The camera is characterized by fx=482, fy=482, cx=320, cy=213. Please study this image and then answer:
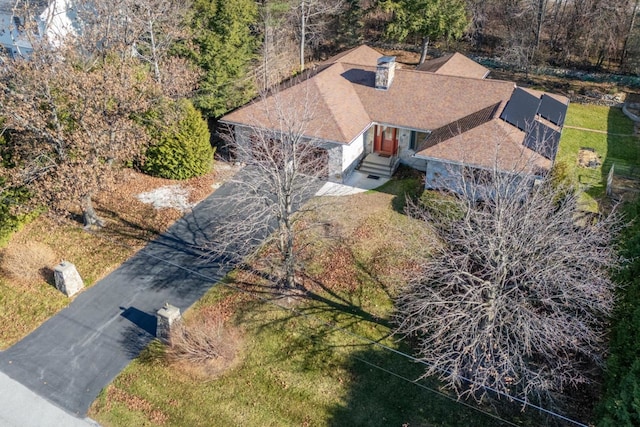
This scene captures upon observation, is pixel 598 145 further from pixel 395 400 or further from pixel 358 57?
pixel 395 400

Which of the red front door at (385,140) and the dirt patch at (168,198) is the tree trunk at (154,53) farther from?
the red front door at (385,140)

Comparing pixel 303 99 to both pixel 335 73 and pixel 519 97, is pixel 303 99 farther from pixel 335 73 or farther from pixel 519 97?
pixel 519 97

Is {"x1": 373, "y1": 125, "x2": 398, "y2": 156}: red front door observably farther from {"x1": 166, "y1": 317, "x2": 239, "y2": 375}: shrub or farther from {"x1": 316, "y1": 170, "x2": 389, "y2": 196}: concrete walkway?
{"x1": 166, "y1": 317, "x2": 239, "y2": 375}: shrub

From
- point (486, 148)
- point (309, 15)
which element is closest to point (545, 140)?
point (486, 148)

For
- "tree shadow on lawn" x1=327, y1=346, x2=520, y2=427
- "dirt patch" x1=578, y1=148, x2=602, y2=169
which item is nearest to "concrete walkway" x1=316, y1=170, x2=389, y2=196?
"tree shadow on lawn" x1=327, y1=346, x2=520, y2=427

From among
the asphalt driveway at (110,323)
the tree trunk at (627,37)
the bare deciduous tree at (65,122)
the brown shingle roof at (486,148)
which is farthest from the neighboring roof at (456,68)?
the bare deciduous tree at (65,122)

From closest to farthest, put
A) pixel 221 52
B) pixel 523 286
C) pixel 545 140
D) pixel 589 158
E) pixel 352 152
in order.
Result: pixel 523 286
pixel 545 140
pixel 352 152
pixel 221 52
pixel 589 158

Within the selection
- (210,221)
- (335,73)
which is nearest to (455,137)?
(335,73)
